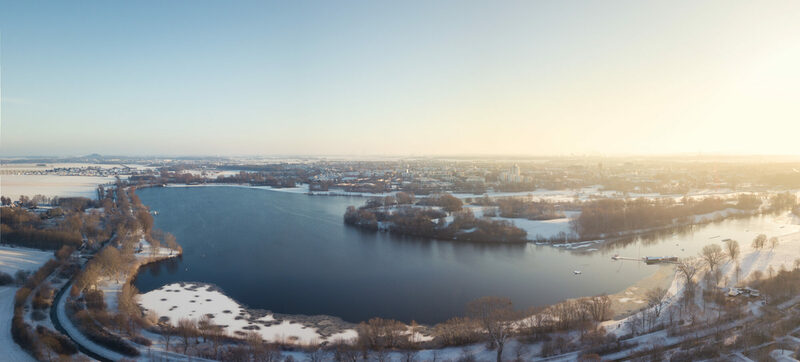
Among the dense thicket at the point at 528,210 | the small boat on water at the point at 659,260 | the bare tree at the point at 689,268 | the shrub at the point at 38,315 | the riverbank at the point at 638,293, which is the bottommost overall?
the riverbank at the point at 638,293

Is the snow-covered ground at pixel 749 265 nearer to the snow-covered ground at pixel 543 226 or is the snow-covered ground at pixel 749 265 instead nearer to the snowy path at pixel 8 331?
the snow-covered ground at pixel 543 226

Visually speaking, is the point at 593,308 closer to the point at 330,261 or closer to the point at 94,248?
the point at 330,261

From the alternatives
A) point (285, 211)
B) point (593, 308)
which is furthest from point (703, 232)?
point (285, 211)

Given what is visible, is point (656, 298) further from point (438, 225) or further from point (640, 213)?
point (640, 213)

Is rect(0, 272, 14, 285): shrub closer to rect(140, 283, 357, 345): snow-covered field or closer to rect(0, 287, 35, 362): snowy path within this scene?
rect(0, 287, 35, 362): snowy path

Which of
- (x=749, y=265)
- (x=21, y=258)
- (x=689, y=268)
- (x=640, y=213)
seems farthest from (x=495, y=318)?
(x=640, y=213)

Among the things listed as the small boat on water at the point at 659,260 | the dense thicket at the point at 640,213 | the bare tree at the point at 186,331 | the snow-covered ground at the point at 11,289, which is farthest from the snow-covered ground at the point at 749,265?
the snow-covered ground at the point at 11,289
